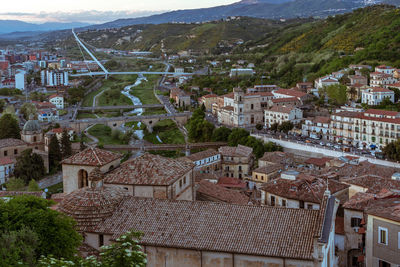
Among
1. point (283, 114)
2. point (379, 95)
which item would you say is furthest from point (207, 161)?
point (379, 95)

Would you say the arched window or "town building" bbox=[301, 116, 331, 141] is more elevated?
the arched window

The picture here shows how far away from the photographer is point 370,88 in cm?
4497

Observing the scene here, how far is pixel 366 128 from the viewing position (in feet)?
122

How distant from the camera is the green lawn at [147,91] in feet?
226

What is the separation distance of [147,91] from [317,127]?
4015cm

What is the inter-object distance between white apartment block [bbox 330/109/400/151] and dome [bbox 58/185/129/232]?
27649mm

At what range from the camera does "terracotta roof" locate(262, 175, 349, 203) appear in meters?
17.5

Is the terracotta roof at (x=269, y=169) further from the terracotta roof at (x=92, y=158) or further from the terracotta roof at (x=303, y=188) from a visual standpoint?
the terracotta roof at (x=92, y=158)

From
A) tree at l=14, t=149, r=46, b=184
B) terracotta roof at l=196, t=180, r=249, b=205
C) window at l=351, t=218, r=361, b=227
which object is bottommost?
tree at l=14, t=149, r=46, b=184

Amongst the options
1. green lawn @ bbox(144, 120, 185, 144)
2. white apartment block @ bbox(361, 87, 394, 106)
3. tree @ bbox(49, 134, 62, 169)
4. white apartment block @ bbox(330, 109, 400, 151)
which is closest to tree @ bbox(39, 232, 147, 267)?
tree @ bbox(49, 134, 62, 169)

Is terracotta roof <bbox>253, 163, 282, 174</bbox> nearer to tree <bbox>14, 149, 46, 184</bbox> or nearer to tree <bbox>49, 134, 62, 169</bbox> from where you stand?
tree <bbox>14, 149, 46, 184</bbox>

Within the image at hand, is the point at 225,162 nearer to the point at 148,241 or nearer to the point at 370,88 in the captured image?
the point at 370,88

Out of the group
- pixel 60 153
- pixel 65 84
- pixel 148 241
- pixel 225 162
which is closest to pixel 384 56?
pixel 225 162

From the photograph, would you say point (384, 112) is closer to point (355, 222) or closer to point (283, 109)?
point (283, 109)
